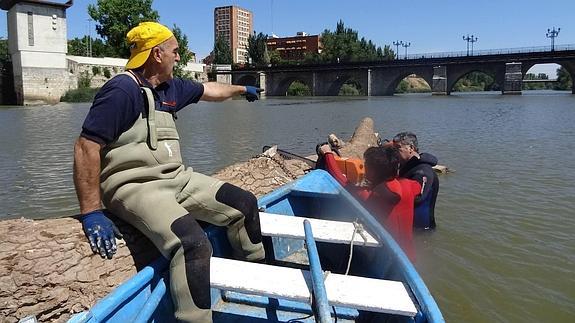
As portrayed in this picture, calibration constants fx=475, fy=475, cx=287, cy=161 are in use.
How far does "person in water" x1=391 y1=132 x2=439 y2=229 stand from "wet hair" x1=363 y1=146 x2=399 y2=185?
0.94 m

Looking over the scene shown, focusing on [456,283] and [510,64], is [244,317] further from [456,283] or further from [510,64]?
[510,64]

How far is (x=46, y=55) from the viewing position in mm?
51500

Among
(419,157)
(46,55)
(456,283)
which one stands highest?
(46,55)

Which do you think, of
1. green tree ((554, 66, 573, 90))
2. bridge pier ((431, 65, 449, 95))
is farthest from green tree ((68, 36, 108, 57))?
green tree ((554, 66, 573, 90))

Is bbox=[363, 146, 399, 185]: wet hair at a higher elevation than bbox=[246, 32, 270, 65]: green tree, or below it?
below

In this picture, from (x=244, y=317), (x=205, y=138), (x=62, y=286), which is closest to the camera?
(x=62, y=286)

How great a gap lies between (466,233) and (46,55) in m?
54.7

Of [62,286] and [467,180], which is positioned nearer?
[62,286]

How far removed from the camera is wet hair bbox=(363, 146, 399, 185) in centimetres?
418

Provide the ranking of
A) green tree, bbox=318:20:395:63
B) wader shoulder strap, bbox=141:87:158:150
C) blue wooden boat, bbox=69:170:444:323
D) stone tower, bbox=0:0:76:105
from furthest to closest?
1. green tree, bbox=318:20:395:63
2. stone tower, bbox=0:0:76:105
3. wader shoulder strap, bbox=141:87:158:150
4. blue wooden boat, bbox=69:170:444:323

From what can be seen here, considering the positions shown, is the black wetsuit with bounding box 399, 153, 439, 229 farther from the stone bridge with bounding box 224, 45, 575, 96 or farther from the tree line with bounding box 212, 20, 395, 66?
the tree line with bounding box 212, 20, 395, 66

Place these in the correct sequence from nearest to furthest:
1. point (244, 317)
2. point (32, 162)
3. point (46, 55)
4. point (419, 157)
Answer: point (244, 317) → point (419, 157) → point (32, 162) → point (46, 55)

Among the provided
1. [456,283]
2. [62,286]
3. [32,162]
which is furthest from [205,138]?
[62,286]

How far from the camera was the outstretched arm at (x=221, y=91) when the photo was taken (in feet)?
12.9
